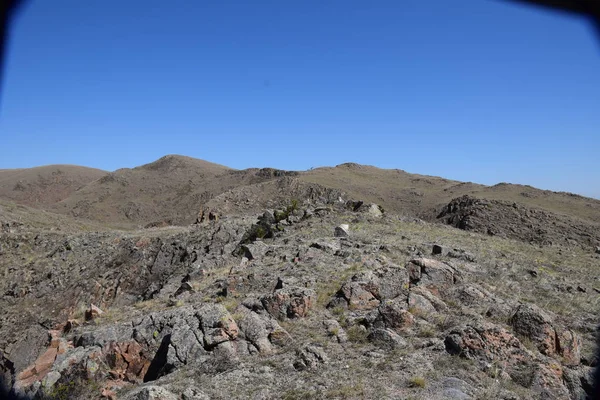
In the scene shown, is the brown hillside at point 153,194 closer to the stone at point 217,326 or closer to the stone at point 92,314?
the stone at point 92,314

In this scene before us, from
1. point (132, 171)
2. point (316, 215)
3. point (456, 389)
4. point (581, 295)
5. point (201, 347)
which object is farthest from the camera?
point (132, 171)

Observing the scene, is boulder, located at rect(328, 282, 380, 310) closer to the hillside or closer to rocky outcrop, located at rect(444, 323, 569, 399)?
the hillside

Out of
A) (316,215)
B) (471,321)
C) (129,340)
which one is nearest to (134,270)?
(316,215)

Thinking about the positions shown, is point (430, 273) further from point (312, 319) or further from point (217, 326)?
point (217, 326)

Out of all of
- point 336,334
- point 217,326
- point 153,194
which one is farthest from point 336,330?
point 153,194

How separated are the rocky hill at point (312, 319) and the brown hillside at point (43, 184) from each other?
63899mm

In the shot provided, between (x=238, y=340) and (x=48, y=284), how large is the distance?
746 inches

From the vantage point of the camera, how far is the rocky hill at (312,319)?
267 inches

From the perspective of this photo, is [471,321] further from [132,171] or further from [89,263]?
[132,171]

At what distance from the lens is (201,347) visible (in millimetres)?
7820

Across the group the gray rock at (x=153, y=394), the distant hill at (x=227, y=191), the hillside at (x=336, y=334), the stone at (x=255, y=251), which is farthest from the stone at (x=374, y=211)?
the distant hill at (x=227, y=191)

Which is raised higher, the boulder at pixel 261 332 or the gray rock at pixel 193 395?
the boulder at pixel 261 332

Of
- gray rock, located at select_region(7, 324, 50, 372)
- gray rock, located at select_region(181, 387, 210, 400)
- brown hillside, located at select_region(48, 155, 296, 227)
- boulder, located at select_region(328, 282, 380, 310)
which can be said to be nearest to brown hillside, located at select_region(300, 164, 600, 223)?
brown hillside, located at select_region(48, 155, 296, 227)

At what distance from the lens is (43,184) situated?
82750 millimetres
